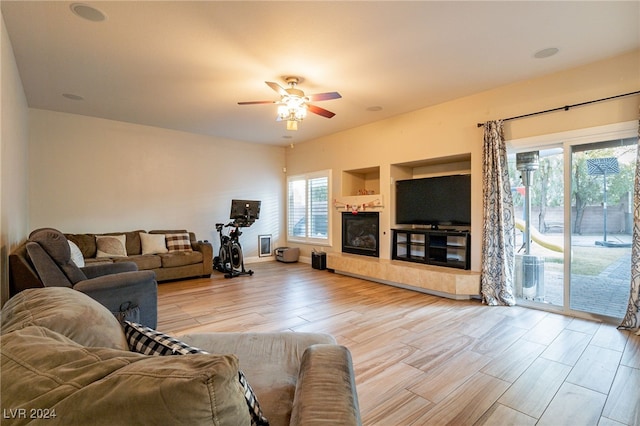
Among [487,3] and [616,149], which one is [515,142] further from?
[487,3]

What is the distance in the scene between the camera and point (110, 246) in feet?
16.0

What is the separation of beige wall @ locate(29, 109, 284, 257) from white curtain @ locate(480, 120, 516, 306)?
493 cm

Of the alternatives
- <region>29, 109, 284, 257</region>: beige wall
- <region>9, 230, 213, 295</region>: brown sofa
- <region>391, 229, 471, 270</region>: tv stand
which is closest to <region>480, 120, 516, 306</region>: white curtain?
<region>391, 229, 471, 270</region>: tv stand

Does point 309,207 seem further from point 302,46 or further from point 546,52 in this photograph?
point 546,52

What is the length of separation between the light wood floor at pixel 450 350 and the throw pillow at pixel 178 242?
110 cm

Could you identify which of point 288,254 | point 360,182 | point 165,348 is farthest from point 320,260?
point 165,348

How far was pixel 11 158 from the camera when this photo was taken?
2.99 metres

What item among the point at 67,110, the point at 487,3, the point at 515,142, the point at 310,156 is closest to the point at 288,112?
the point at 487,3

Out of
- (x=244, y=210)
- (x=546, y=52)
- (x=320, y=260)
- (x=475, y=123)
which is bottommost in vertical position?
(x=320, y=260)

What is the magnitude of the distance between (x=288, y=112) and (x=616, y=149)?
3691 millimetres

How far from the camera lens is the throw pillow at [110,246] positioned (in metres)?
4.83

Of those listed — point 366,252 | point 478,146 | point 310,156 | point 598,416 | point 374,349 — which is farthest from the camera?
point 310,156

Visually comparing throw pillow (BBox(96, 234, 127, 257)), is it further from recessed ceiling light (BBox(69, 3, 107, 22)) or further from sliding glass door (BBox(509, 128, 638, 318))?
sliding glass door (BBox(509, 128, 638, 318))

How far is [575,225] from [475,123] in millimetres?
1778
